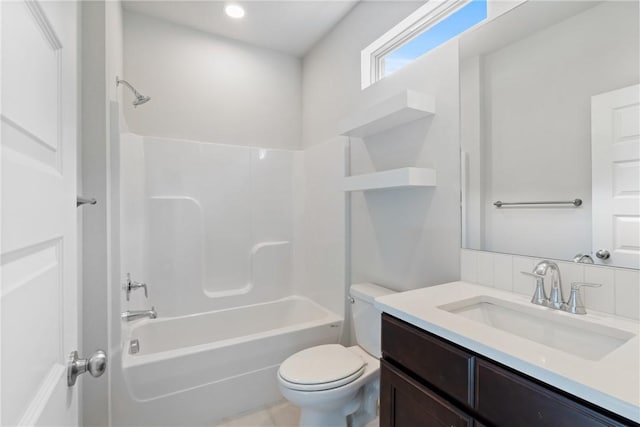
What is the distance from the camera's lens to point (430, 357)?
0.96 meters

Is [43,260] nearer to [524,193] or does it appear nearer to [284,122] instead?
[524,193]

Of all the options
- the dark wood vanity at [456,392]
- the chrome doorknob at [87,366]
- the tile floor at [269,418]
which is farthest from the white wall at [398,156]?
the chrome doorknob at [87,366]

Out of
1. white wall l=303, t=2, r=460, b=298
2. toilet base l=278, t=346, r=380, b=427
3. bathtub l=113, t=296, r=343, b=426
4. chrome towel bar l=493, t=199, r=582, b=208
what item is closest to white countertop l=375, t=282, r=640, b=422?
chrome towel bar l=493, t=199, r=582, b=208

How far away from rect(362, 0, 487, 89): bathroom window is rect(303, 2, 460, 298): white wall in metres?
0.07

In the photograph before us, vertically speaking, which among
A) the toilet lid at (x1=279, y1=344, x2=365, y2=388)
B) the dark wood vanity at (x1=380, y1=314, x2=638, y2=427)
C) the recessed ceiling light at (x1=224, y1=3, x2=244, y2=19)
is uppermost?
the recessed ceiling light at (x1=224, y1=3, x2=244, y2=19)

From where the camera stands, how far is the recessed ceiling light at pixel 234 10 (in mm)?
2217

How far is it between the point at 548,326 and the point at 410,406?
550 millimetres

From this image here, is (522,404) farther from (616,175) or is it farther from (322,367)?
(322,367)

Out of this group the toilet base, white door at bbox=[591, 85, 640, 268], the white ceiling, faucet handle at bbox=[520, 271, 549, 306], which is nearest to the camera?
white door at bbox=[591, 85, 640, 268]

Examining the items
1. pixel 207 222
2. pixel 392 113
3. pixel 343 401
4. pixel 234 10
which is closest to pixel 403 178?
pixel 392 113

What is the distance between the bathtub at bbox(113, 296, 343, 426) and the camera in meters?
Answer: 1.68

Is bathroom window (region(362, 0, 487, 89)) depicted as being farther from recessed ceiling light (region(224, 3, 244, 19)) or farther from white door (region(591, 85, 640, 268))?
recessed ceiling light (region(224, 3, 244, 19))

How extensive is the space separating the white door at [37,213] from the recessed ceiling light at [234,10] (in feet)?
5.97

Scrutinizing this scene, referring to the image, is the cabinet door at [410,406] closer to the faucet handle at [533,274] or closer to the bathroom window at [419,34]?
the faucet handle at [533,274]
